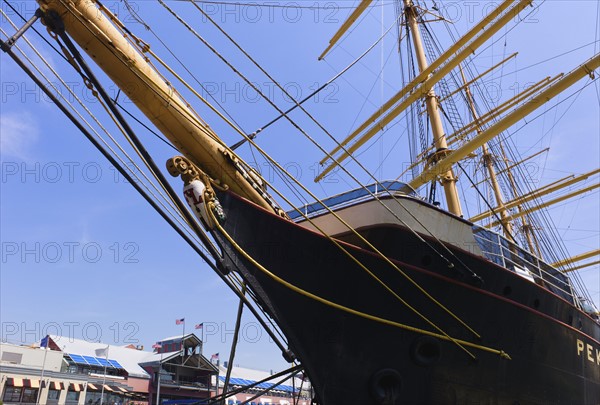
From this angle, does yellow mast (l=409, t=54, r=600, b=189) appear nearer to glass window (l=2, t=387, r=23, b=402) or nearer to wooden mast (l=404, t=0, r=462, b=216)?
wooden mast (l=404, t=0, r=462, b=216)

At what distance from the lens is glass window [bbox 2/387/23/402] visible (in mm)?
23891

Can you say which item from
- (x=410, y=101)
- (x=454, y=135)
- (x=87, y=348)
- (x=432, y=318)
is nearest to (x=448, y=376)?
(x=432, y=318)

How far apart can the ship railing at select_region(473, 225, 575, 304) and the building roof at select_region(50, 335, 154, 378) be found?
1063 inches

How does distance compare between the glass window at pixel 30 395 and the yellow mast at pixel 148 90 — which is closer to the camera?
the yellow mast at pixel 148 90

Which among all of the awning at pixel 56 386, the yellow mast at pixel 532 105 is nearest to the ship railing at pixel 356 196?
the yellow mast at pixel 532 105

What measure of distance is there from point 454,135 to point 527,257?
38.2 ft

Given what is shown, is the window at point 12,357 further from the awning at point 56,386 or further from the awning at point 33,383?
the awning at point 56,386

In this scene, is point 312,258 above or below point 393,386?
above

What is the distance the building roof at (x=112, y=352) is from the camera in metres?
30.5

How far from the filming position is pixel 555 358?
1013cm

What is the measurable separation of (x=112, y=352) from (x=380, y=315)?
30655 millimetres

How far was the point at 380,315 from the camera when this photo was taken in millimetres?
7836

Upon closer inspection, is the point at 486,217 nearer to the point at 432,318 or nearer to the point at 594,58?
the point at 594,58

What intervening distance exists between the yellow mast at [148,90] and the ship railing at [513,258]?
16.6 ft
